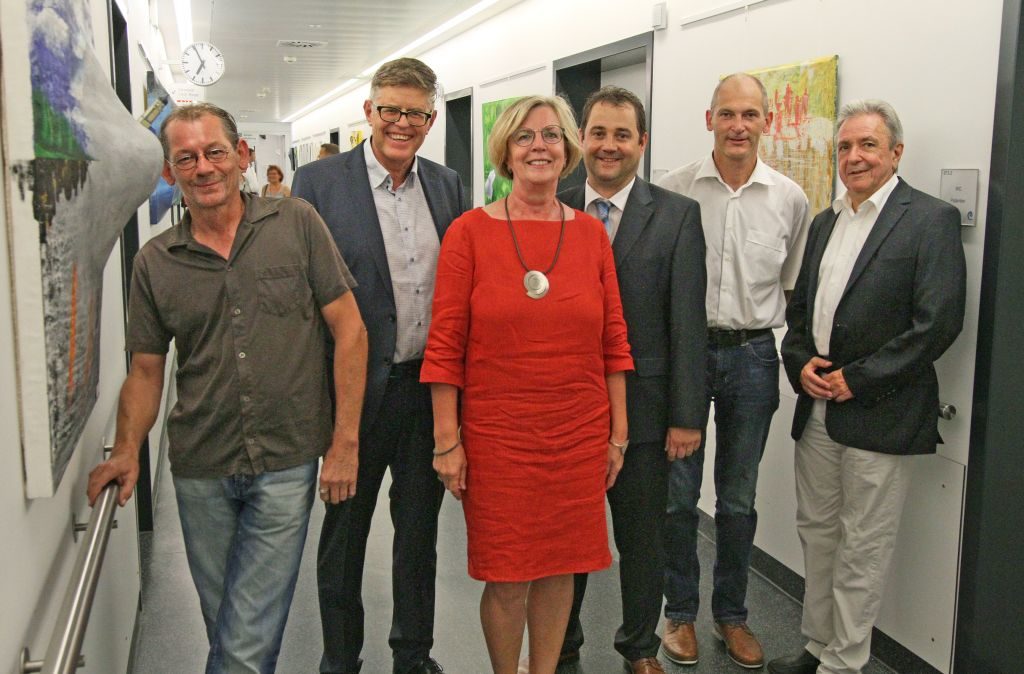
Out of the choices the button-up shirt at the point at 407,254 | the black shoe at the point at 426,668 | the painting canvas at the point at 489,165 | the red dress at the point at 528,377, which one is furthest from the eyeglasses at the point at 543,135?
the painting canvas at the point at 489,165

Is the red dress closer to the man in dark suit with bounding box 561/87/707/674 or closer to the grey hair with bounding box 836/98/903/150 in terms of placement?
the man in dark suit with bounding box 561/87/707/674

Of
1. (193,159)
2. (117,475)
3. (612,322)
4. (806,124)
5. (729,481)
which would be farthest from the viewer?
(806,124)

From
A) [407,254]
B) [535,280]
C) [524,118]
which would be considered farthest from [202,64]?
[535,280]

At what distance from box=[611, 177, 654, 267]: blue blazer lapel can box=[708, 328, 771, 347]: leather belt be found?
62 cm

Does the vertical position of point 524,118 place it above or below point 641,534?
above

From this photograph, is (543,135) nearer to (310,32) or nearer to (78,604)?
(78,604)

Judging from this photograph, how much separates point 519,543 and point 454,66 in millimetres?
7707

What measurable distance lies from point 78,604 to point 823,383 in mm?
2317

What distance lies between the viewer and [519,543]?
8.54 ft

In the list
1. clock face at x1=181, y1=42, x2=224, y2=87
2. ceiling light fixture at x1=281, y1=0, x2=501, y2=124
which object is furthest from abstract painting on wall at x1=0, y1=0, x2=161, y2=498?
clock face at x1=181, y1=42, x2=224, y2=87

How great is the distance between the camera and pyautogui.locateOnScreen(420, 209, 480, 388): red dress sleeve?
2.53 m

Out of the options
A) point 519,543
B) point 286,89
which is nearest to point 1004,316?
point 519,543

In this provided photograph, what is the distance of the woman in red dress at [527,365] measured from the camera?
2506 millimetres

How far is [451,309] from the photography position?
2.53 metres
